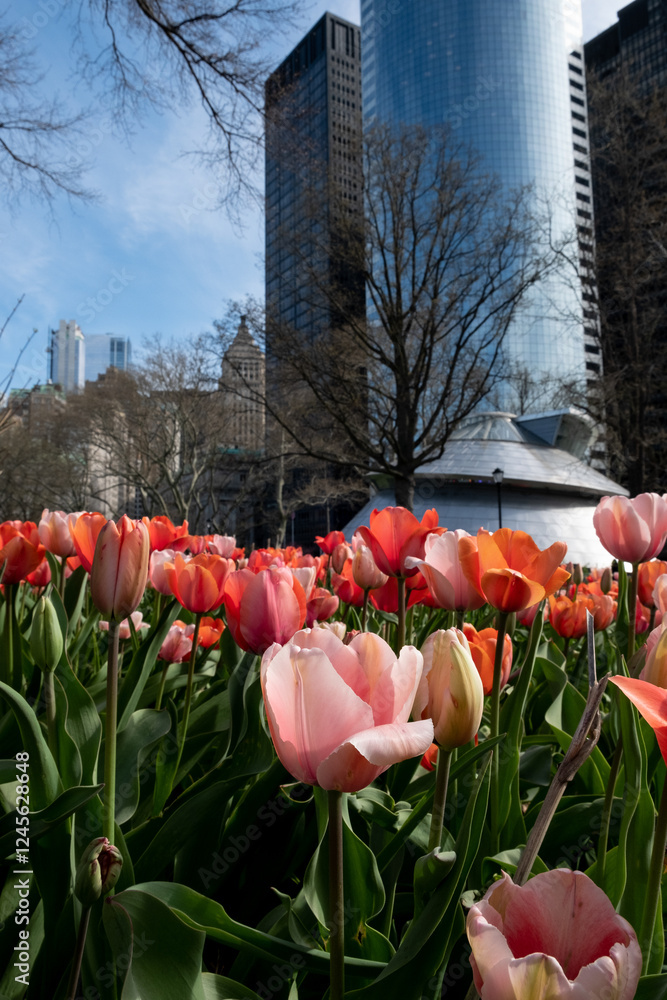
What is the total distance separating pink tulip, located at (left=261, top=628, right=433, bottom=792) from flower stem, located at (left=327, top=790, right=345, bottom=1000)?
0.02 m

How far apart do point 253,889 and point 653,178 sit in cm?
1874

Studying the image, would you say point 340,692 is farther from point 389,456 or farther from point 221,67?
point 389,456

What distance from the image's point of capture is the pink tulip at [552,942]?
0.37 meters

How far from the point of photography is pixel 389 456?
15.5 meters

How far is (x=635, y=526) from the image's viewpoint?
135cm

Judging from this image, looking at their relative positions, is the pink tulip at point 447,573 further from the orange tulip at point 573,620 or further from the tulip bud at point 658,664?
the orange tulip at point 573,620

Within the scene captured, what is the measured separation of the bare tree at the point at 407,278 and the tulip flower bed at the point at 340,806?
11.5m

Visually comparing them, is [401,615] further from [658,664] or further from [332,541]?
[332,541]

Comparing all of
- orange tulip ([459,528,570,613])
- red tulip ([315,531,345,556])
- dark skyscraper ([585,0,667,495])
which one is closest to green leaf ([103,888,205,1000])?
orange tulip ([459,528,570,613])

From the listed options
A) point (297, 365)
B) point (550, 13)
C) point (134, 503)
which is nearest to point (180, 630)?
point (297, 365)

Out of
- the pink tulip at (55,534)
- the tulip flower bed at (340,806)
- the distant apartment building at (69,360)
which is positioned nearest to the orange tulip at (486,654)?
the tulip flower bed at (340,806)

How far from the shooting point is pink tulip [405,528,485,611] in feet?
3.44

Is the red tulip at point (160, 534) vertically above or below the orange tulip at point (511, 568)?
above

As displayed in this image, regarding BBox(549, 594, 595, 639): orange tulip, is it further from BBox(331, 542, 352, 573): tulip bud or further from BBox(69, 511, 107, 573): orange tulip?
BBox(69, 511, 107, 573): orange tulip
